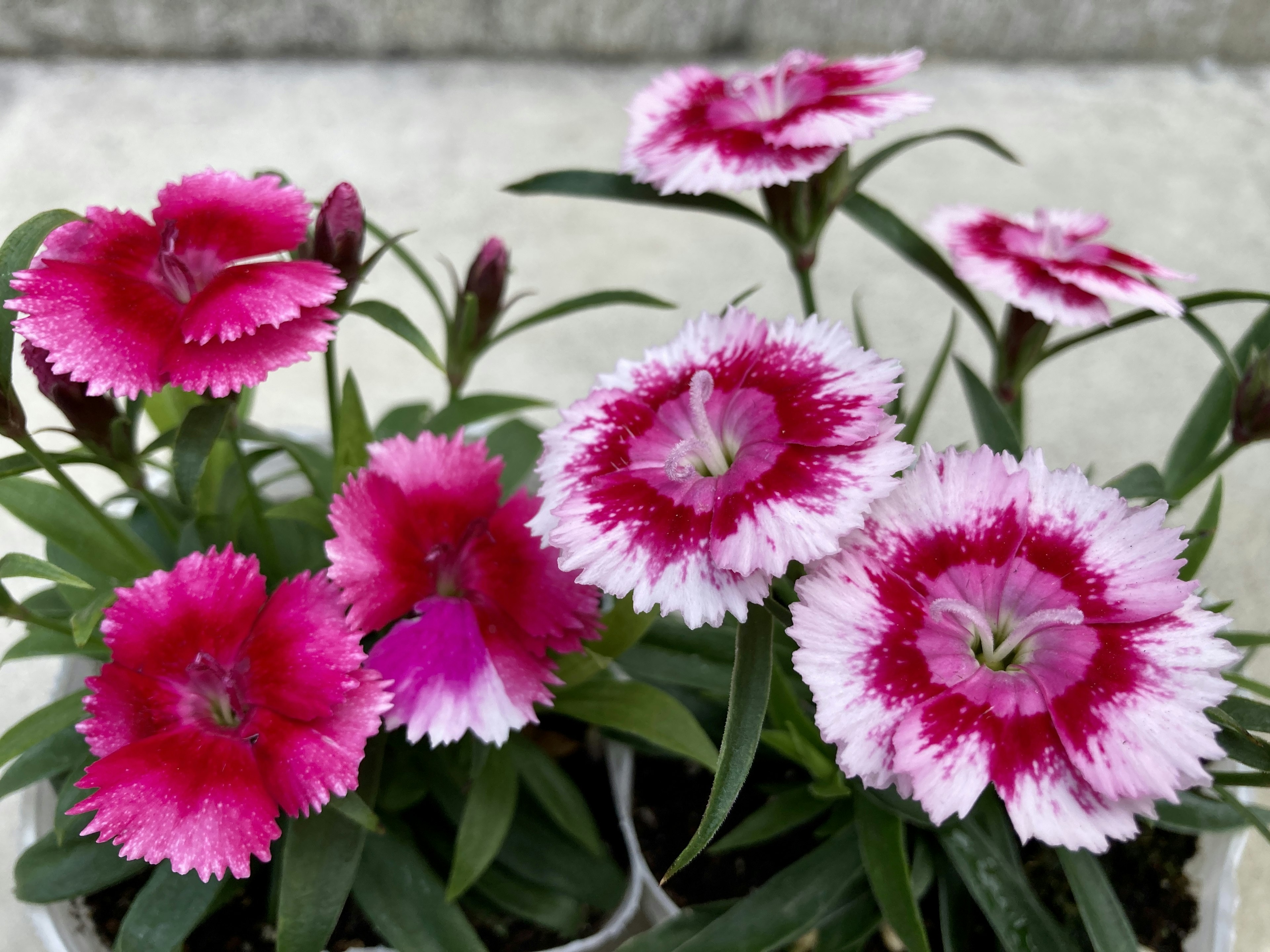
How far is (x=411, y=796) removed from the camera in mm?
840

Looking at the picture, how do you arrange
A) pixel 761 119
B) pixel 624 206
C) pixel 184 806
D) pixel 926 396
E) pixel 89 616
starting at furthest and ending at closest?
pixel 624 206
pixel 926 396
pixel 761 119
pixel 89 616
pixel 184 806

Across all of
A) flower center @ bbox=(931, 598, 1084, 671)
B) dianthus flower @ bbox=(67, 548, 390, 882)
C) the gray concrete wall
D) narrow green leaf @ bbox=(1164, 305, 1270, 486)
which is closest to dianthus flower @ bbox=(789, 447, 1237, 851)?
flower center @ bbox=(931, 598, 1084, 671)

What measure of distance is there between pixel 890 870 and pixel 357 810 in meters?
0.34

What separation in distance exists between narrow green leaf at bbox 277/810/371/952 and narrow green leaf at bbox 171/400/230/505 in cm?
23

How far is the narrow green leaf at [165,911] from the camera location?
74 centimetres

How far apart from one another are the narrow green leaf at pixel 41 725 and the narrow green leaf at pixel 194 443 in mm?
208

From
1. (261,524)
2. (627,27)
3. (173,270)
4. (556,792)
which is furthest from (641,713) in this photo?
(627,27)

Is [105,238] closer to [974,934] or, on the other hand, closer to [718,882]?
[718,882]

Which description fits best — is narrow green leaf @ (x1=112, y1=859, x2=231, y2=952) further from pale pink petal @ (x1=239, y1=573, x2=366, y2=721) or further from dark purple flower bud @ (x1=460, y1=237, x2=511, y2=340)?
dark purple flower bud @ (x1=460, y1=237, x2=511, y2=340)

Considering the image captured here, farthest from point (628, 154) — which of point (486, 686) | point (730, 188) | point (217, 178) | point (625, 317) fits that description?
point (625, 317)

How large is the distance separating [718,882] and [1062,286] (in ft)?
1.68

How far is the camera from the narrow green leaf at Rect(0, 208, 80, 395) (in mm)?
669

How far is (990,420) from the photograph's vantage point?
0.88 meters

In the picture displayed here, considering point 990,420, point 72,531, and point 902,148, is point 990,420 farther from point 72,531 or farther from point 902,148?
point 72,531
